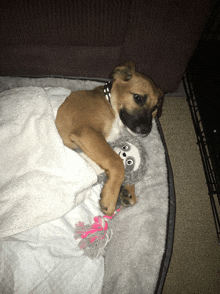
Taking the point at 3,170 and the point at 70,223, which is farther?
the point at 70,223

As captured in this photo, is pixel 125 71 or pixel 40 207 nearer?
pixel 40 207

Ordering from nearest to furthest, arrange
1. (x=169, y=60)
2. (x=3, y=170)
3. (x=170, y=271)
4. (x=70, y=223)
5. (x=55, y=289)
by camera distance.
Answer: (x=55, y=289) < (x=3, y=170) < (x=70, y=223) < (x=170, y=271) < (x=169, y=60)

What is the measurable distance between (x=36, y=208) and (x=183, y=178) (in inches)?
64.7

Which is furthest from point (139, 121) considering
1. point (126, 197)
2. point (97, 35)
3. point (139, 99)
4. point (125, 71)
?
point (97, 35)

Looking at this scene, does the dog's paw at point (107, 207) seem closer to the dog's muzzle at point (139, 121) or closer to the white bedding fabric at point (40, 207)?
the white bedding fabric at point (40, 207)

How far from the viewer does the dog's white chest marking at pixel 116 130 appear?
65.4 inches

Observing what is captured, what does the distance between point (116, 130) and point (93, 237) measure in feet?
3.09

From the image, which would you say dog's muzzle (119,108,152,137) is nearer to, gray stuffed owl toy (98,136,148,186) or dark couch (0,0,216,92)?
gray stuffed owl toy (98,136,148,186)

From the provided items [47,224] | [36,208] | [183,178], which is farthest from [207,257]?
[36,208]

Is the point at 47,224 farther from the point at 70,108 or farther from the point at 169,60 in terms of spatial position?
the point at 169,60

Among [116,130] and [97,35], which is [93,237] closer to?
[116,130]

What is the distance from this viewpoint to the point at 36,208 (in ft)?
4.27

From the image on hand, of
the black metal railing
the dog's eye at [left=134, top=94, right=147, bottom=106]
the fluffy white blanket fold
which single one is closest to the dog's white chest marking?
the dog's eye at [left=134, top=94, right=147, bottom=106]

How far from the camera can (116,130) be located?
1683mm
